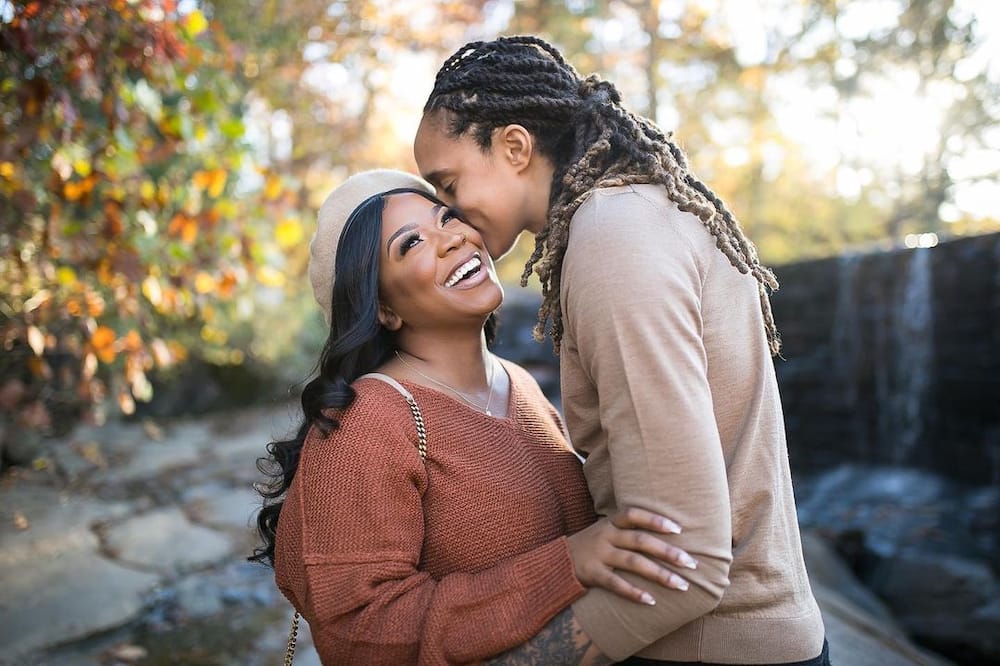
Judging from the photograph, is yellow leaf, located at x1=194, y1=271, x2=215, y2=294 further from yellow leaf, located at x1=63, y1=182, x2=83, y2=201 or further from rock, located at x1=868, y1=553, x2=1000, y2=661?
rock, located at x1=868, y1=553, x2=1000, y2=661

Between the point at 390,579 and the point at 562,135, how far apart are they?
988mm

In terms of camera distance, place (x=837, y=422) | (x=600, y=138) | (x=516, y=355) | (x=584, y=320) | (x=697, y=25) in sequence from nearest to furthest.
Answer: (x=584, y=320) < (x=600, y=138) < (x=837, y=422) < (x=516, y=355) < (x=697, y=25)

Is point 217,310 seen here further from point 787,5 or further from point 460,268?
point 787,5

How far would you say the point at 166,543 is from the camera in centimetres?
455

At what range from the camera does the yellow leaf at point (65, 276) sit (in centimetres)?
372

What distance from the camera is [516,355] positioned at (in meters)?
10.3

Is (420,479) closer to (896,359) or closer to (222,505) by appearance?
(222,505)

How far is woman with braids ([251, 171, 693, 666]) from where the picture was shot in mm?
1388

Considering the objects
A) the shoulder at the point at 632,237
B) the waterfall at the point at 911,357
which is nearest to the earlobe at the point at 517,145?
the shoulder at the point at 632,237

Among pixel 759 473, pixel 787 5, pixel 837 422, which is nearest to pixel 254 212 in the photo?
pixel 759 473

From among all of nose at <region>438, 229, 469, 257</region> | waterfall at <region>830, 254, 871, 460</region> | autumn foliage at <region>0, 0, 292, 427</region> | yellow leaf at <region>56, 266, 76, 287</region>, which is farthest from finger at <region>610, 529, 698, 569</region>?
waterfall at <region>830, 254, 871, 460</region>

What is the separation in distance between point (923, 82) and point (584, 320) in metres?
16.5

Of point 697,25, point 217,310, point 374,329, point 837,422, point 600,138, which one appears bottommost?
point 837,422

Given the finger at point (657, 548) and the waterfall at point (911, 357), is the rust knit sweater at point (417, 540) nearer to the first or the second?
the finger at point (657, 548)
